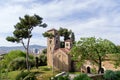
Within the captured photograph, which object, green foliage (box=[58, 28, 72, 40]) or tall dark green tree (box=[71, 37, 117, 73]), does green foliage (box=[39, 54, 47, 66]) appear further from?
tall dark green tree (box=[71, 37, 117, 73])

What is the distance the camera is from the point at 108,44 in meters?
33.0

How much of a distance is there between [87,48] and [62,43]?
3271 centimetres

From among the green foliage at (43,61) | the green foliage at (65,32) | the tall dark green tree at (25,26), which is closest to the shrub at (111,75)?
the tall dark green tree at (25,26)

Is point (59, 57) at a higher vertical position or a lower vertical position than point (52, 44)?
lower

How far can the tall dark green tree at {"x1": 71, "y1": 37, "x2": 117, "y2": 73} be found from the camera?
33094 mm

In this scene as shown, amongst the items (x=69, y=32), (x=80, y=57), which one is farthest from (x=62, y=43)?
(x=80, y=57)

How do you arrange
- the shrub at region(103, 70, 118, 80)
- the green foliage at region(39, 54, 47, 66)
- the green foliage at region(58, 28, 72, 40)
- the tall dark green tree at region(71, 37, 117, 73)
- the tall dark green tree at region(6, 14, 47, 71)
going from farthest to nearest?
1. the green foliage at region(58, 28, 72, 40)
2. the green foliage at region(39, 54, 47, 66)
3. the tall dark green tree at region(6, 14, 47, 71)
4. the tall dark green tree at region(71, 37, 117, 73)
5. the shrub at region(103, 70, 118, 80)

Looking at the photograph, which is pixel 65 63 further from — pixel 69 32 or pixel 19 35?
pixel 69 32

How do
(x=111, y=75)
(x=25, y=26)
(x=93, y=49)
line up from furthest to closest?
(x=25, y=26)
(x=93, y=49)
(x=111, y=75)

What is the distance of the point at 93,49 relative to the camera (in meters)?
33.4

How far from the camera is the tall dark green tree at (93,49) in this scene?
33.1 metres

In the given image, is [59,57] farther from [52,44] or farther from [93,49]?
[93,49]

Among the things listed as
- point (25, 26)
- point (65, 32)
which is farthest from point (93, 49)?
point (65, 32)

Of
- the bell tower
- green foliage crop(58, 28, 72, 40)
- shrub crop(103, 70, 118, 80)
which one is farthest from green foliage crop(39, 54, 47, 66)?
shrub crop(103, 70, 118, 80)
